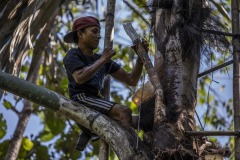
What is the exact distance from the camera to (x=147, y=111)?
12.3 ft

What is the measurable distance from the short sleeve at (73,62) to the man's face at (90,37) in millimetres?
223

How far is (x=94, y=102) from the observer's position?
151 inches

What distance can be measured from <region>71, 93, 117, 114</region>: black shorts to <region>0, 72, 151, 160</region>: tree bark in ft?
0.63

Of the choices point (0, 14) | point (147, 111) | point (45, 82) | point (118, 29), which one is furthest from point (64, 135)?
point (147, 111)

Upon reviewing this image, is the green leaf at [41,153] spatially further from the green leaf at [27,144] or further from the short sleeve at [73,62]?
the short sleeve at [73,62]

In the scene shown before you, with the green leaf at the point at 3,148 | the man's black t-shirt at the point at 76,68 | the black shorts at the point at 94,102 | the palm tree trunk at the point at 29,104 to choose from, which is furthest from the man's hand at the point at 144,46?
the green leaf at the point at 3,148

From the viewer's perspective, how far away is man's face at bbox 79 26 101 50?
424cm

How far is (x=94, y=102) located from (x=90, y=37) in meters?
0.62

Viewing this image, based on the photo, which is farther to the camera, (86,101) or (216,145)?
(86,101)

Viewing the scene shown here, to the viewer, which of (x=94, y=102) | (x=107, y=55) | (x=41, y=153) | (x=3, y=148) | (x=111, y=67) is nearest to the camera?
(x=107, y=55)

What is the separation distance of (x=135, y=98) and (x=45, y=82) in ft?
9.89

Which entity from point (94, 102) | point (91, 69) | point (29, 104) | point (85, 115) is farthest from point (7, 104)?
point (85, 115)

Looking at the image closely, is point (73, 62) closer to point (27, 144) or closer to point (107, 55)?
point (107, 55)

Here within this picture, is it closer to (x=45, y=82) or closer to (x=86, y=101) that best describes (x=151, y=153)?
(x=86, y=101)
